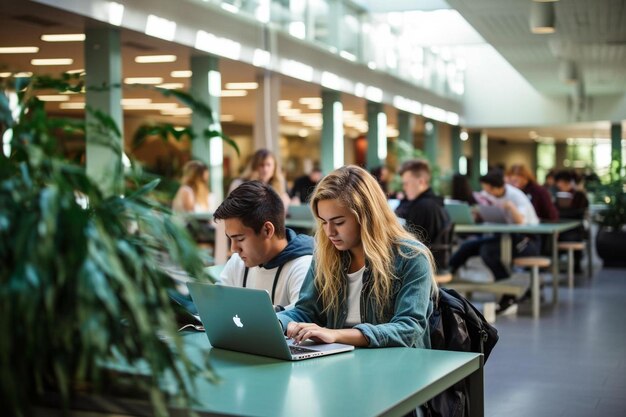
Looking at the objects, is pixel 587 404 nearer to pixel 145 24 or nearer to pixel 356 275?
pixel 356 275

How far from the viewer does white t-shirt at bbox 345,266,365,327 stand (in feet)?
10.8

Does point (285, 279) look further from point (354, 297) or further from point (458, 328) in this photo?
point (458, 328)

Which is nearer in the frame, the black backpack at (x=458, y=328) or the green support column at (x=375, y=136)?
the black backpack at (x=458, y=328)

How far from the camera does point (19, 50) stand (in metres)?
13.1

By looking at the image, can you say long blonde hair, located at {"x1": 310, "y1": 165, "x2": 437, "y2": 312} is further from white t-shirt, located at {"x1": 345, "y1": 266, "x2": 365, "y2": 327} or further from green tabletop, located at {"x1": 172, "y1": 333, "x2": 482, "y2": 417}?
green tabletop, located at {"x1": 172, "y1": 333, "x2": 482, "y2": 417}

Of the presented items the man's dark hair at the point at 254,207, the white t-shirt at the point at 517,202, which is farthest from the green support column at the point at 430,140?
the man's dark hair at the point at 254,207

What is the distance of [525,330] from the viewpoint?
8062 mm

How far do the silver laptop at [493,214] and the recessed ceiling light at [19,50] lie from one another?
6609 millimetres

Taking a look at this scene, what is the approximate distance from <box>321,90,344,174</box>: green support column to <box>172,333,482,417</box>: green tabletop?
1495 cm

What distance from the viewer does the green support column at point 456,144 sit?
29.1 metres

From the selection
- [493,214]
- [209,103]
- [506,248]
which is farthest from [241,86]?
[506,248]

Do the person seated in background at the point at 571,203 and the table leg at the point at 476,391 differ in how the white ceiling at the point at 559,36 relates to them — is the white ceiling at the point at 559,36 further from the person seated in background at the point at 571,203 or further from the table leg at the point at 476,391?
the table leg at the point at 476,391

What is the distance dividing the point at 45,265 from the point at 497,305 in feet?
27.1

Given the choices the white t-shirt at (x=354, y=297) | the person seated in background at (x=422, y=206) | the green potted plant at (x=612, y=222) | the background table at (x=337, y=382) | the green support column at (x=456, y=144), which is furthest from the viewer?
the green support column at (x=456, y=144)
